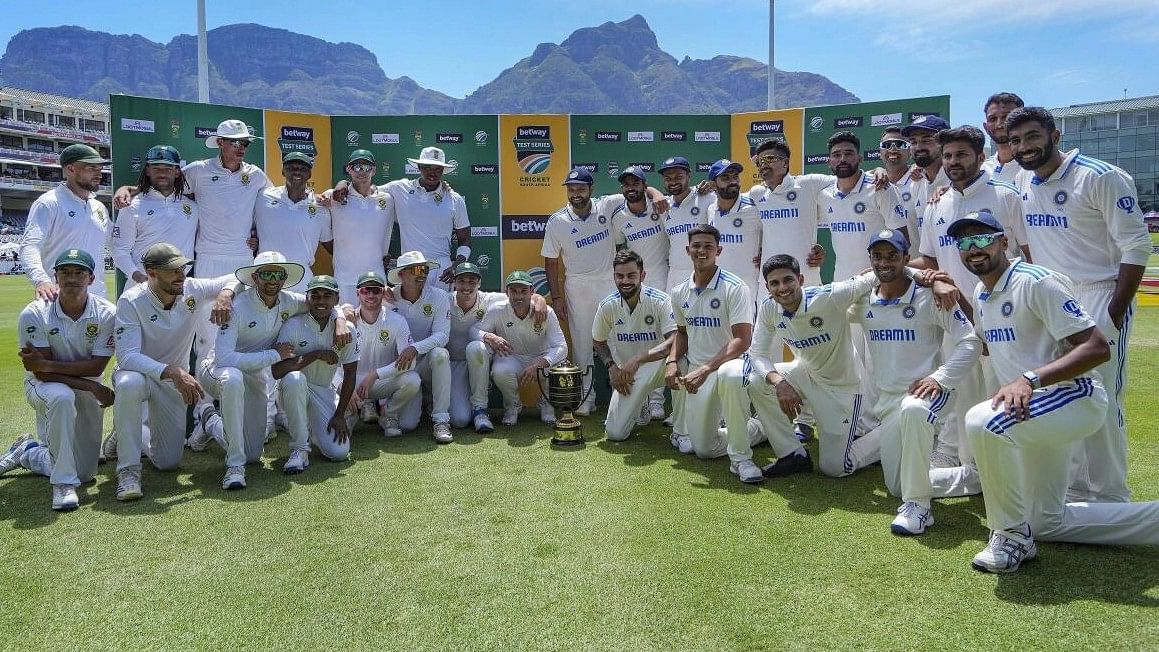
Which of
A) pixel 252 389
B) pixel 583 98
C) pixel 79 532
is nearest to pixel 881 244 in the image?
pixel 252 389

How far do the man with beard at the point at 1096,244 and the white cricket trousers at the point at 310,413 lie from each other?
4.76m

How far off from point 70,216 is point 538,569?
5.04 m

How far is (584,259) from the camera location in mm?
7836

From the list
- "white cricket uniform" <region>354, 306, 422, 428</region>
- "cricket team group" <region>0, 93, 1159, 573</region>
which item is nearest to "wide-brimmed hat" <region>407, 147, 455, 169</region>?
"cricket team group" <region>0, 93, 1159, 573</region>

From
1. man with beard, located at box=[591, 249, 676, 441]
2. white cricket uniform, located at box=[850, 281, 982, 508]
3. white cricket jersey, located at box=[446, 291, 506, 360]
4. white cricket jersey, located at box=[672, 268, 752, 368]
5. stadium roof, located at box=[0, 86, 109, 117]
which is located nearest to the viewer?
white cricket uniform, located at box=[850, 281, 982, 508]

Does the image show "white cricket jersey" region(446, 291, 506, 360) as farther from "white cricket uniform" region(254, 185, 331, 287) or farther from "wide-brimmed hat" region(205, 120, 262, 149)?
"wide-brimmed hat" region(205, 120, 262, 149)

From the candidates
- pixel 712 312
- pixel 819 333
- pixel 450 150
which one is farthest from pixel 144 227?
pixel 819 333

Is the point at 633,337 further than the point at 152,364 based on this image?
Yes

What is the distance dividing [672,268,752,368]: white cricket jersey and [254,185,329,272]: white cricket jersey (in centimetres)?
354

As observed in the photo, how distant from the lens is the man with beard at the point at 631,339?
20.7 feet

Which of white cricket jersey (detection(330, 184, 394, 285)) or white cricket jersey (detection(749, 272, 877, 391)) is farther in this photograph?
white cricket jersey (detection(330, 184, 394, 285))

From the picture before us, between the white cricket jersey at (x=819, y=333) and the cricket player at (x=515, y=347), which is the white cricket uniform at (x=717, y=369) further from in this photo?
the cricket player at (x=515, y=347)

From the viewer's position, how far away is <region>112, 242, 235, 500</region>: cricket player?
16.3 feet

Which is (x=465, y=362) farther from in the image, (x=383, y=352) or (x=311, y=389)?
(x=311, y=389)
